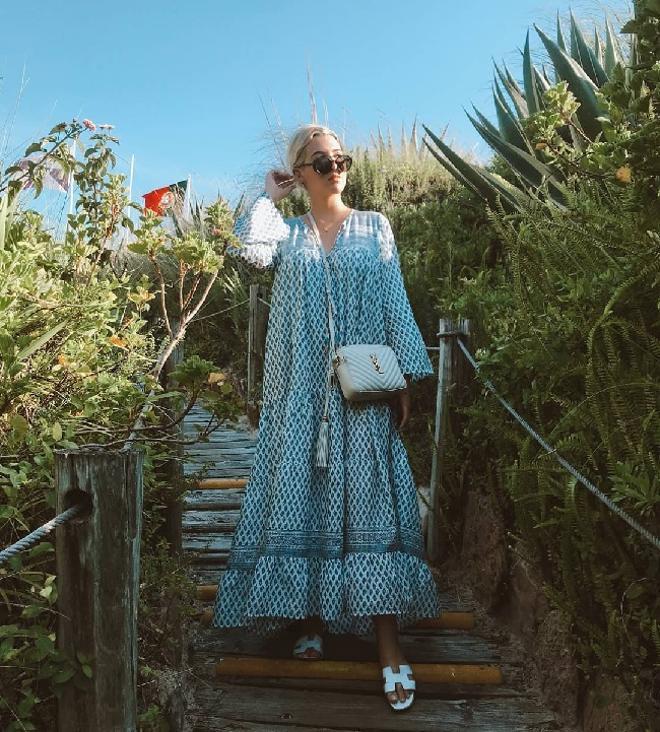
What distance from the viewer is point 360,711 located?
2402 millimetres

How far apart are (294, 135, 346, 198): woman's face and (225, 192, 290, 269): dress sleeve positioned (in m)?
0.16

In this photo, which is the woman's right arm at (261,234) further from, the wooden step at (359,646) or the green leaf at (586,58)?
the green leaf at (586,58)

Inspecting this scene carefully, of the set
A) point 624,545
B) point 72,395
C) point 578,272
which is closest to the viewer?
point 624,545

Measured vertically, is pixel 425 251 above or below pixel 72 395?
above

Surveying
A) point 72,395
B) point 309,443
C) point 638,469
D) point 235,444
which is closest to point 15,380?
point 72,395

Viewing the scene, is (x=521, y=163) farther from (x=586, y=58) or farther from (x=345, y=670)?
(x=345, y=670)

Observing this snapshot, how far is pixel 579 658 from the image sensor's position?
2.29 metres

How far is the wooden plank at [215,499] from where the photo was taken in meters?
4.25

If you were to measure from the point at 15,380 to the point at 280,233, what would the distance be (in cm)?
119

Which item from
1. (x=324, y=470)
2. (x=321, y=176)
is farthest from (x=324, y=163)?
(x=324, y=470)

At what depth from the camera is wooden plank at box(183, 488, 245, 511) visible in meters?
4.25

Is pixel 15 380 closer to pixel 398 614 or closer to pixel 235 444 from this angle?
pixel 398 614

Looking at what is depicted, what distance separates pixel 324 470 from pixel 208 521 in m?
1.59

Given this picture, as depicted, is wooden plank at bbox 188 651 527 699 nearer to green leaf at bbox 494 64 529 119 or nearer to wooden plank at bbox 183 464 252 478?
wooden plank at bbox 183 464 252 478
